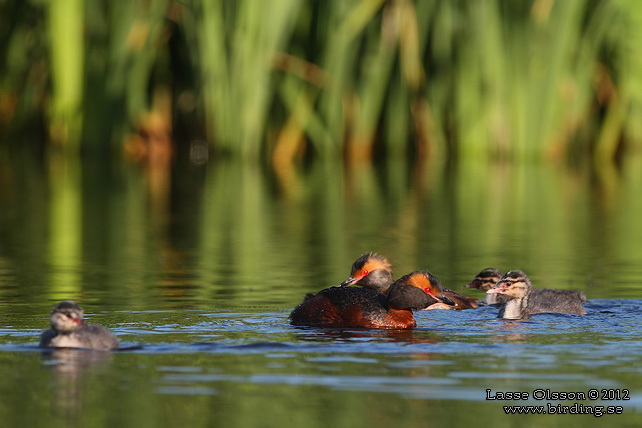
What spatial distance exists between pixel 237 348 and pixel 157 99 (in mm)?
18019

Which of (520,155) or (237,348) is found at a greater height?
(520,155)

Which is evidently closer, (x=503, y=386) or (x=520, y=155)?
(x=503, y=386)

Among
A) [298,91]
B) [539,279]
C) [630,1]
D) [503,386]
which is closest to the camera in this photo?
[503,386]

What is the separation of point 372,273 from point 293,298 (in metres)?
0.64

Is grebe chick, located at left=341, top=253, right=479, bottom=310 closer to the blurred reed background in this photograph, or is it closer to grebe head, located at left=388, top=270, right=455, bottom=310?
grebe head, located at left=388, top=270, right=455, bottom=310

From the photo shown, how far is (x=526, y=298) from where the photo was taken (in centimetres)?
938

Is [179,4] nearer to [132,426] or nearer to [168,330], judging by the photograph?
[168,330]

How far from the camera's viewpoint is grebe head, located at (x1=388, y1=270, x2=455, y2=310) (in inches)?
329

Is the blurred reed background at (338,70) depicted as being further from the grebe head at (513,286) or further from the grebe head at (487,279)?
the grebe head at (513,286)

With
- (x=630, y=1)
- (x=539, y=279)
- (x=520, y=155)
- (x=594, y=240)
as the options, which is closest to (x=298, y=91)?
(x=520, y=155)

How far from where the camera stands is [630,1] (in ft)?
71.7

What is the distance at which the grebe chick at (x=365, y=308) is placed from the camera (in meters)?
8.38

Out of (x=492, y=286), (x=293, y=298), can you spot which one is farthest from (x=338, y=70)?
(x=293, y=298)

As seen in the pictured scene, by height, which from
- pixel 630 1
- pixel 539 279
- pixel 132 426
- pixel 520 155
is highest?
pixel 630 1
